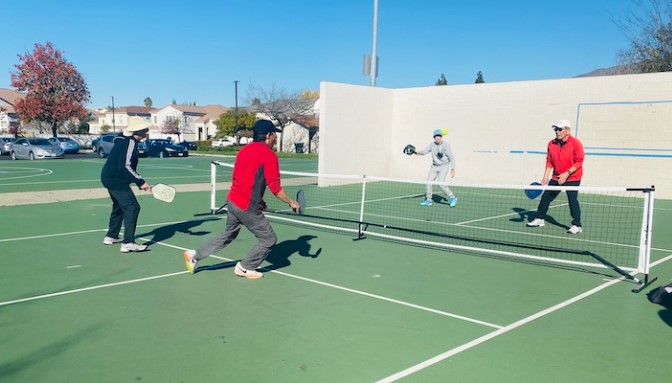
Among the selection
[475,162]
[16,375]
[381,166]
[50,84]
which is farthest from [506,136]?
[50,84]

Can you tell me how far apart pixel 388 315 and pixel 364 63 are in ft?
58.1

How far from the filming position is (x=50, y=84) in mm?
50406

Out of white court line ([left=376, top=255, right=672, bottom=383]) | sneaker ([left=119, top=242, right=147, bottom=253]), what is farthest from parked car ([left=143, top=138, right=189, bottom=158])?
white court line ([left=376, top=255, right=672, bottom=383])

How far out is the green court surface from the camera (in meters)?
4.58

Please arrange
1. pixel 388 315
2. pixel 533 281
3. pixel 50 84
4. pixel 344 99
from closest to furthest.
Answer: pixel 388 315 → pixel 533 281 → pixel 344 99 → pixel 50 84

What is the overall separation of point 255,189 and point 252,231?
1.92 feet

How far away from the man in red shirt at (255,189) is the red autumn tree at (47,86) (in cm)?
4942

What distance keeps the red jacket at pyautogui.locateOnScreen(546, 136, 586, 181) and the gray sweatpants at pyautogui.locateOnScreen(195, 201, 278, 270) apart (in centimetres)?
642

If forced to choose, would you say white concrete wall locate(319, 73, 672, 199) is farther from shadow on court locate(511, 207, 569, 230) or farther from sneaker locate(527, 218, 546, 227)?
sneaker locate(527, 218, 546, 227)

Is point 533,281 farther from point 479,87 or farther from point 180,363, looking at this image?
point 479,87

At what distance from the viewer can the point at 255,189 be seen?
696 cm

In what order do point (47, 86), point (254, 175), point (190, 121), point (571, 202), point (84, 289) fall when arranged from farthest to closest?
1. point (190, 121)
2. point (47, 86)
3. point (571, 202)
4. point (254, 175)
5. point (84, 289)

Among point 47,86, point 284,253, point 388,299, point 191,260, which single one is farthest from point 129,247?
point 47,86

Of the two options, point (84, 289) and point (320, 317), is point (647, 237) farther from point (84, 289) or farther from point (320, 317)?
point (84, 289)
